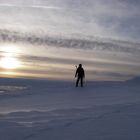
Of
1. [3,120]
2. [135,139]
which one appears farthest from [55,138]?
[3,120]

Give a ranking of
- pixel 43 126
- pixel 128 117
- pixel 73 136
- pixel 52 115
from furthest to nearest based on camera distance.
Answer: pixel 52 115 < pixel 128 117 < pixel 43 126 < pixel 73 136

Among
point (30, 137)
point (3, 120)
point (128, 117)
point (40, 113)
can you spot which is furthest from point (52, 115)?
point (30, 137)

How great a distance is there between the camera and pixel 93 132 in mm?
8867

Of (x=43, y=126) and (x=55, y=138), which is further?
(x=43, y=126)

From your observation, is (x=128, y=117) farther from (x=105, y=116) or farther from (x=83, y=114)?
(x=83, y=114)

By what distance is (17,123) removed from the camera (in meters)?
10.2

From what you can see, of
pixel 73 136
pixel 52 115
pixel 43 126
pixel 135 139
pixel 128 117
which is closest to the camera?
pixel 135 139

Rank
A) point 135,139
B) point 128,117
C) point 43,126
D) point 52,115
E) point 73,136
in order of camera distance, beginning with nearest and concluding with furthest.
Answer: point 135,139 → point 73,136 → point 43,126 → point 128,117 → point 52,115

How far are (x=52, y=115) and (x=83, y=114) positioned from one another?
0.98 m

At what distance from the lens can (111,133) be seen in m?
8.65

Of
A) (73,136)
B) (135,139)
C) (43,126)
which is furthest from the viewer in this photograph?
(43,126)

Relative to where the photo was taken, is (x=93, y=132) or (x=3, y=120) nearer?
(x=93, y=132)

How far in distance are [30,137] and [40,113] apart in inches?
149

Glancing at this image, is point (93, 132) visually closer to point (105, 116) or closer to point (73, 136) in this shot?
point (73, 136)
